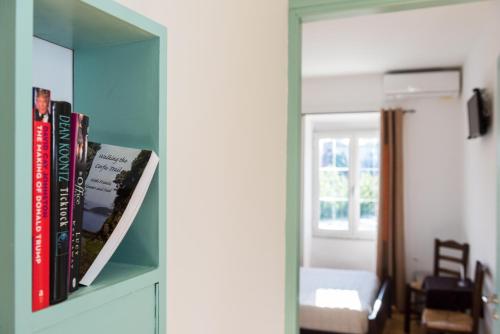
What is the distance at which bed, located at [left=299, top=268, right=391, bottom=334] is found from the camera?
3.43 m

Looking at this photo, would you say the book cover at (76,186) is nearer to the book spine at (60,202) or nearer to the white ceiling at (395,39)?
the book spine at (60,202)

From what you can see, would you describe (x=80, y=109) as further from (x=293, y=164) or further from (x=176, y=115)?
(x=293, y=164)

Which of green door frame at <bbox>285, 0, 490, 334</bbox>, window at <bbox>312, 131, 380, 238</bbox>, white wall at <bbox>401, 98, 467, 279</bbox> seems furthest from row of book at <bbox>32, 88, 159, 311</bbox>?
window at <bbox>312, 131, 380, 238</bbox>

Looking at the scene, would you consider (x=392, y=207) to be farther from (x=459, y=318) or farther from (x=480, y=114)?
(x=480, y=114)

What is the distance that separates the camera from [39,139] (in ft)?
1.46

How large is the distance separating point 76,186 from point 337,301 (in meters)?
3.52

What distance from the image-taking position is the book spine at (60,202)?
464 millimetres

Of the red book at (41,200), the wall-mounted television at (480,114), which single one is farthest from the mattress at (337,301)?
the red book at (41,200)

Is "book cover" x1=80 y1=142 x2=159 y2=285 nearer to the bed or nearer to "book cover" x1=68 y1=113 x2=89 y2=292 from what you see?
"book cover" x1=68 y1=113 x2=89 y2=292

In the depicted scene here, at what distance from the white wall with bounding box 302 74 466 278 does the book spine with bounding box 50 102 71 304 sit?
194 inches

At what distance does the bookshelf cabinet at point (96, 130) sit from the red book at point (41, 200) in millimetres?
21

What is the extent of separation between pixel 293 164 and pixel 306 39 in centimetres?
231

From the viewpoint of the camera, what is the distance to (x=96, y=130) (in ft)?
2.22

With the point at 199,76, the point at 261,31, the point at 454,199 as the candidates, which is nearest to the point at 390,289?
the point at 454,199
